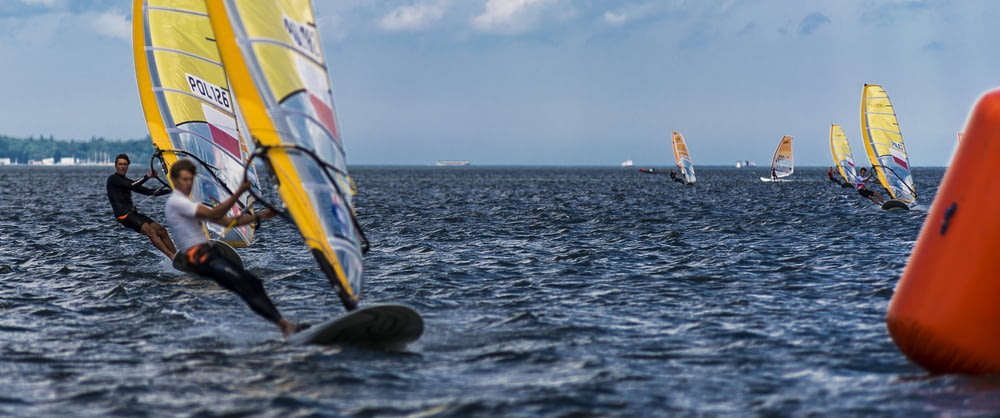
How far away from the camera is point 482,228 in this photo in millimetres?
27031

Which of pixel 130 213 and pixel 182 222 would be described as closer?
pixel 182 222

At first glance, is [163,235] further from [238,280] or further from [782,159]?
[782,159]

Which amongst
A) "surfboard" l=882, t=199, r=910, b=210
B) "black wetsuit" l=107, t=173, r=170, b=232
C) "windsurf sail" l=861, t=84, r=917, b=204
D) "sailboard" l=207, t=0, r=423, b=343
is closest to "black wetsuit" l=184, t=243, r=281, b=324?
"sailboard" l=207, t=0, r=423, b=343

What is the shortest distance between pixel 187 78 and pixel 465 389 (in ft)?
36.7

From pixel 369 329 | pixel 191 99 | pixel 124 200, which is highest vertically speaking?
pixel 191 99

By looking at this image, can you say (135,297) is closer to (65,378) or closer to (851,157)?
(65,378)

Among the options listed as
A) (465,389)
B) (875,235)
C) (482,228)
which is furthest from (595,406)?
(482,228)

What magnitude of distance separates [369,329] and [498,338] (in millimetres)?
1408

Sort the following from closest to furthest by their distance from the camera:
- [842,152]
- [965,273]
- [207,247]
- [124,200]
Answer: [965,273], [207,247], [124,200], [842,152]

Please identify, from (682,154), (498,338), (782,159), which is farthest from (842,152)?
(498,338)

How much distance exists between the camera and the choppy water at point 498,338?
738cm

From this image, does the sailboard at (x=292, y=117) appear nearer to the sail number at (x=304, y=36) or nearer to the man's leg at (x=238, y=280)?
the sail number at (x=304, y=36)

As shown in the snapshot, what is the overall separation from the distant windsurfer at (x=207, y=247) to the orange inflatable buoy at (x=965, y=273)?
17.7ft

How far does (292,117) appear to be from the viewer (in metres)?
9.04
